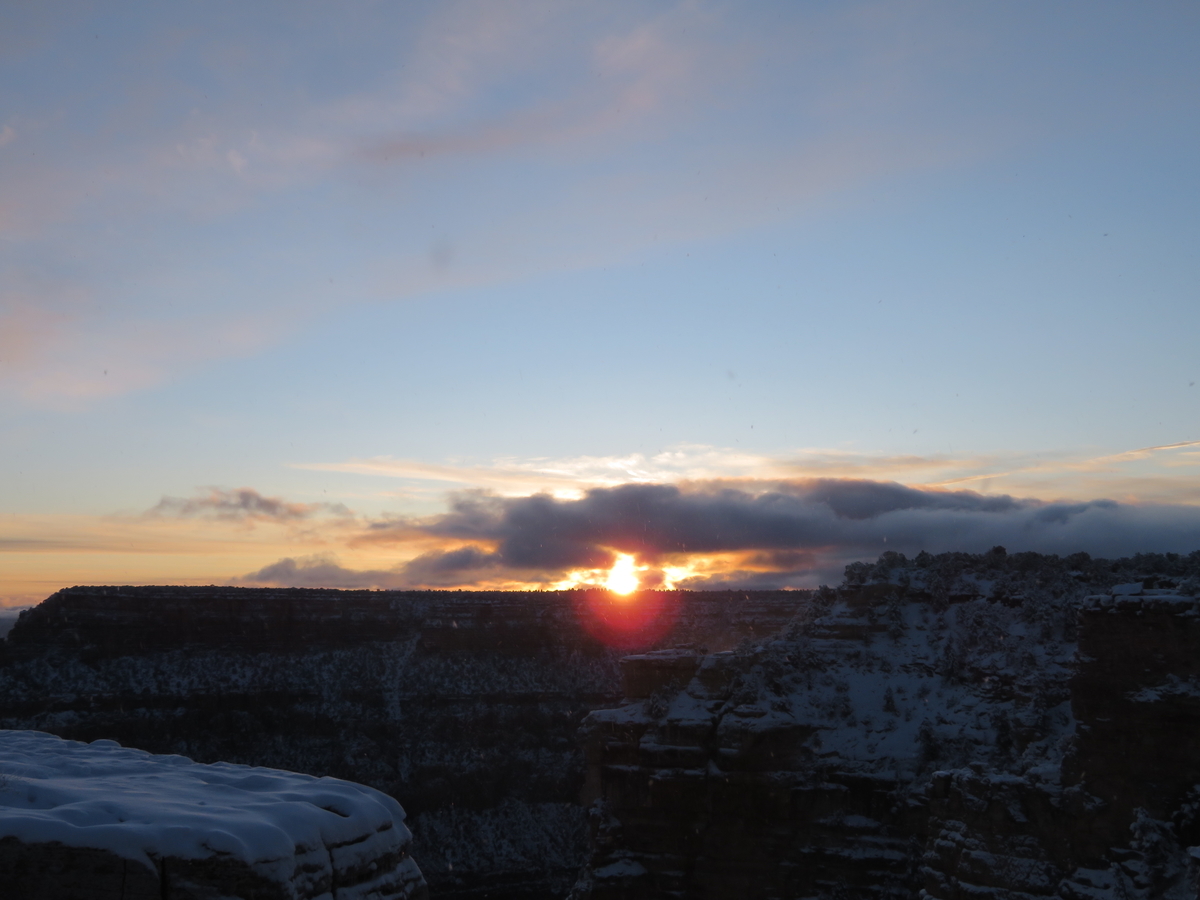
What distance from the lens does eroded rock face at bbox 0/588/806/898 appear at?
6738 centimetres

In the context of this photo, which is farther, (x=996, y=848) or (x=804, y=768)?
(x=804, y=768)

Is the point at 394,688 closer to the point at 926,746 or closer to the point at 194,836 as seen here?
the point at 926,746

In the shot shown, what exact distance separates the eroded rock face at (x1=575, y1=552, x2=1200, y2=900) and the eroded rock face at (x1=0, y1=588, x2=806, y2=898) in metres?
39.7

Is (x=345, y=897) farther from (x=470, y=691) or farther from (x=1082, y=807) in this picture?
(x=470, y=691)

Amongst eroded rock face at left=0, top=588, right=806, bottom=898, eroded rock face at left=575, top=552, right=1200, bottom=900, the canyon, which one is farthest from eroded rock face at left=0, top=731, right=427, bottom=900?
eroded rock face at left=0, top=588, right=806, bottom=898

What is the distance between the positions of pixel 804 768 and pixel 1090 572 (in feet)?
33.6

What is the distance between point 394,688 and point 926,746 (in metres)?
55.7

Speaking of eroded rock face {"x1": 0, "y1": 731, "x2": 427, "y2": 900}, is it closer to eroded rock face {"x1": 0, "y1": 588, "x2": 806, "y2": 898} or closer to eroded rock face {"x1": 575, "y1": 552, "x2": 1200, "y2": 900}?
eroded rock face {"x1": 575, "y1": 552, "x2": 1200, "y2": 900}

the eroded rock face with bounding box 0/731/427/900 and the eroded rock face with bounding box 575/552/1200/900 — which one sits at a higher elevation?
the eroded rock face with bounding box 0/731/427/900

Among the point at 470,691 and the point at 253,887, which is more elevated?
the point at 253,887

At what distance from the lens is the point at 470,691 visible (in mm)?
75500

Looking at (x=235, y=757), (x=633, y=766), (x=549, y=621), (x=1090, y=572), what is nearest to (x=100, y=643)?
(x=235, y=757)

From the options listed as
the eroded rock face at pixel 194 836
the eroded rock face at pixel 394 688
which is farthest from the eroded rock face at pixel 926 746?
the eroded rock face at pixel 394 688

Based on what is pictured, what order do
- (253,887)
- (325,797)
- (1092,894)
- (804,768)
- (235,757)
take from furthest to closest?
(235,757) → (804,768) → (1092,894) → (325,797) → (253,887)
